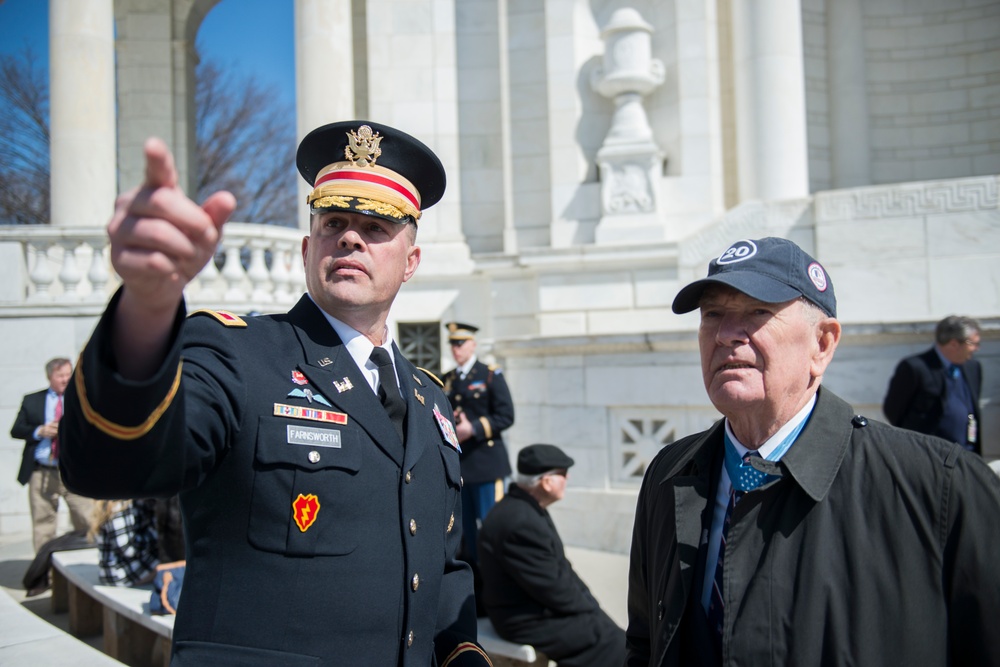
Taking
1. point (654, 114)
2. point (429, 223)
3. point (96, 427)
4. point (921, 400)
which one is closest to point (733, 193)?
point (654, 114)

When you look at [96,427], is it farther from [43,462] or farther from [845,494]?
[43,462]

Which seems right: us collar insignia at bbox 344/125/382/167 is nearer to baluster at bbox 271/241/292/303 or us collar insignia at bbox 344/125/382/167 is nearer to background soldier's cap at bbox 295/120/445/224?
background soldier's cap at bbox 295/120/445/224

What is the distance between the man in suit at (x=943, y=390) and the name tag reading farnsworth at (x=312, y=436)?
531 cm

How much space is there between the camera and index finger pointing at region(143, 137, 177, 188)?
1177 millimetres

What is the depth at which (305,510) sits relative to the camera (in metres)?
1.96

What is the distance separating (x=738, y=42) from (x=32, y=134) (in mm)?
24352

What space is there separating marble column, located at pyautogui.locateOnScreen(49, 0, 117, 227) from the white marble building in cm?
3

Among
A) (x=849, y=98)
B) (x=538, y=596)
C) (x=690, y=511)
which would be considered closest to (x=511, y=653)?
(x=538, y=596)

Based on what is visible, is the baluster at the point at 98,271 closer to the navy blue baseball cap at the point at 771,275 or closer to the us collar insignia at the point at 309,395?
the us collar insignia at the point at 309,395

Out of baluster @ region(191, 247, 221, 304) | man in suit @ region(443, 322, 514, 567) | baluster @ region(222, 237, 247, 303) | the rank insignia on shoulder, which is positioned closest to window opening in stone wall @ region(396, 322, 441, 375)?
baluster @ region(222, 237, 247, 303)

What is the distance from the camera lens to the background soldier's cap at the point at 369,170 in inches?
91.1

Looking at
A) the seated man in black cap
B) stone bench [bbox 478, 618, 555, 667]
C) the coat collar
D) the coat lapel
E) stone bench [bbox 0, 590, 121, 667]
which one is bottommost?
stone bench [bbox 478, 618, 555, 667]

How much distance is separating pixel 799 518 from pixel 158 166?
1.51 metres

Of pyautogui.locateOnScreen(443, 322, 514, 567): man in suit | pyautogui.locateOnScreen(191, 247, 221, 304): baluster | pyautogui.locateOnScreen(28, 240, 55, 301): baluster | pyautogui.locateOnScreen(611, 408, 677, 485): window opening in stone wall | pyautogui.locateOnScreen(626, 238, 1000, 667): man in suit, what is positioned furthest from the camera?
Result: pyautogui.locateOnScreen(191, 247, 221, 304): baluster
